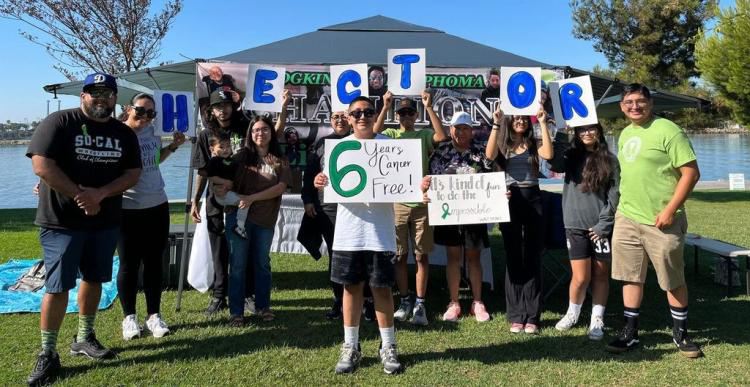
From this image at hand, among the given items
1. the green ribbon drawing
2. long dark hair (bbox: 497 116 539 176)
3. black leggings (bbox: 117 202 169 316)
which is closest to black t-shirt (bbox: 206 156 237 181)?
black leggings (bbox: 117 202 169 316)

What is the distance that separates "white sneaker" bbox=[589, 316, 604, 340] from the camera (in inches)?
155

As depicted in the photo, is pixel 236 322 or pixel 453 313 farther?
pixel 453 313

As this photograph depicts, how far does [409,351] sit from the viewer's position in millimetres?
3680

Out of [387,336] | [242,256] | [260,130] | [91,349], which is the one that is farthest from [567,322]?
[91,349]

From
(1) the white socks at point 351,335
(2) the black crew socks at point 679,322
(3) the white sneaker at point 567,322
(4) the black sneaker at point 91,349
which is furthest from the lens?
(3) the white sneaker at point 567,322

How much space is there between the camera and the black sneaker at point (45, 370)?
3074mm

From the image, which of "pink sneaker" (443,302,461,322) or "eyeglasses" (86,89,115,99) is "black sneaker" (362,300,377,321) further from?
"eyeglasses" (86,89,115,99)

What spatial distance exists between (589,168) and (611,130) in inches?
856

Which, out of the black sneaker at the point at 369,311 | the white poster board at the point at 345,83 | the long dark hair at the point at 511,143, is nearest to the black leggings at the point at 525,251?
the long dark hair at the point at 511,143

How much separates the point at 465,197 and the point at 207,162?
6.98 feet

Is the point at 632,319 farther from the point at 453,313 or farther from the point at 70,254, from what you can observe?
the point at 70,254

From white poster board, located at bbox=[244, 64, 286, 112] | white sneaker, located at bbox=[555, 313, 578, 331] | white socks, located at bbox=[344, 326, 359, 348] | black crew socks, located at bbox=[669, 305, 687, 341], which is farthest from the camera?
white poster board, located at bbox=[244, 64, 286, 112]

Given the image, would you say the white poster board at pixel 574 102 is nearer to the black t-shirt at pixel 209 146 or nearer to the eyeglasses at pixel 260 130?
the eyeglasses at pixel 260 130

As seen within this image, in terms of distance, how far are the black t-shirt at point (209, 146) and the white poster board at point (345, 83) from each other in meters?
0.85
